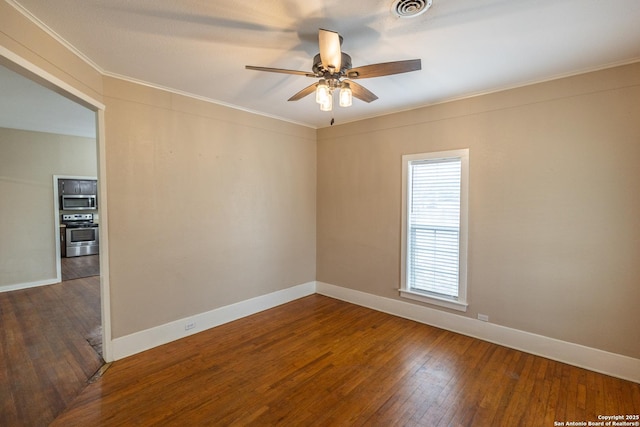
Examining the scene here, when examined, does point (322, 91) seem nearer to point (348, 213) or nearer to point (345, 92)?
point (345, 92)

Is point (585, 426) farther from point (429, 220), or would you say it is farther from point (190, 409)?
point (190, 409)

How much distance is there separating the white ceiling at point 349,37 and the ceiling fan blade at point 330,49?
0.24 meters

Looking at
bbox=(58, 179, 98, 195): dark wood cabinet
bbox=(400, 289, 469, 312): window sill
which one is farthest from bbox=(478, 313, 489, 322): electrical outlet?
bbox=(58, 179, 98, 195): dark wood cabinet

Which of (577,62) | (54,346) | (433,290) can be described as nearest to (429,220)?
(433,290)

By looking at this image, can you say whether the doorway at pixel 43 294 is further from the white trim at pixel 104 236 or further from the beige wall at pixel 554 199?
the beige wall at pixel 554 199

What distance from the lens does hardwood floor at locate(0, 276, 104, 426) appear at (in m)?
2.24

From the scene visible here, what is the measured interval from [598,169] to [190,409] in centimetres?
400

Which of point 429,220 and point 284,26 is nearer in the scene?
point 284,26

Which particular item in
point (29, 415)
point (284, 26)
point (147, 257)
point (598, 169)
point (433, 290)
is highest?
point (284, 26)

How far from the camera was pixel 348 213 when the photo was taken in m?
4.48

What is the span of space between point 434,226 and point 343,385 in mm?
2154

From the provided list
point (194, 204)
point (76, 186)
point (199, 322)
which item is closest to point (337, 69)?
point (194, 204)

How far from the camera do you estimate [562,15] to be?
6.08 feet

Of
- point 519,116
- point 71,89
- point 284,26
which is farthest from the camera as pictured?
point 519,116
